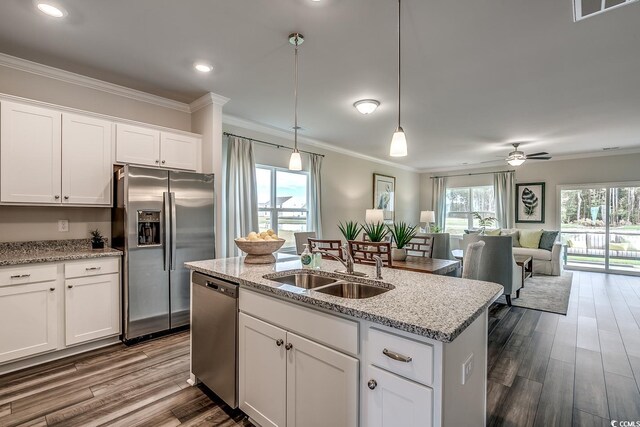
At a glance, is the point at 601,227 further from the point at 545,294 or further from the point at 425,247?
the point at 425,247

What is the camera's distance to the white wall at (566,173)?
6344 millimetres

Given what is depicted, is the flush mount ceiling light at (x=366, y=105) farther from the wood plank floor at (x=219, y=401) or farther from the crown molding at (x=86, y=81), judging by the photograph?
the wood plank floor at (x=219, y=401)

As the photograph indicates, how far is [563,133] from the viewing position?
499cm

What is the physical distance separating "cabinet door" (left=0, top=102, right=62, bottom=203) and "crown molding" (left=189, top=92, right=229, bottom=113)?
1.36m

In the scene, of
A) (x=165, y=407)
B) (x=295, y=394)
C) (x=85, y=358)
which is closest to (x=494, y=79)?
(x=295, y=394)

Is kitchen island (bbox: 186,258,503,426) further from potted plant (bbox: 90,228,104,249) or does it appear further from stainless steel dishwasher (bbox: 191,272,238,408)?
potted plant (bbox: 90,228,104,249)

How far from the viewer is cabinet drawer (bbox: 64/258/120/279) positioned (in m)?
2.67

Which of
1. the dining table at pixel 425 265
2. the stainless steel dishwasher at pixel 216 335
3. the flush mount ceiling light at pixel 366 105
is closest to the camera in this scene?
the stainless steel dishwasher at pixel 216 335

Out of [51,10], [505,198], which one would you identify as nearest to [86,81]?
[51,10]

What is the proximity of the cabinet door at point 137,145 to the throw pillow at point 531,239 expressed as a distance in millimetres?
7223

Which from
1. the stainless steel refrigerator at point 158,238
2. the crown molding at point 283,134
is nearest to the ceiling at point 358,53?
the crown molding at point 283,134

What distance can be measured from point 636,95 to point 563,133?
1638 mm

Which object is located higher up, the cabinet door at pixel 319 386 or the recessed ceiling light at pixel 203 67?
the recessed ceiling light at pixel 203 67

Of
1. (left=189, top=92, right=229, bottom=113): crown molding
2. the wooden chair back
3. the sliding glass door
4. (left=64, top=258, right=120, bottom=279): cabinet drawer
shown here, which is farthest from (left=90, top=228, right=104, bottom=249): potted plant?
the sliding glass door
